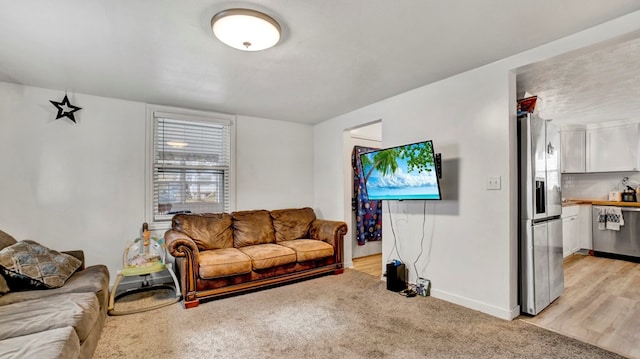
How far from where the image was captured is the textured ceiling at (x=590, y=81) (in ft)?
7.92

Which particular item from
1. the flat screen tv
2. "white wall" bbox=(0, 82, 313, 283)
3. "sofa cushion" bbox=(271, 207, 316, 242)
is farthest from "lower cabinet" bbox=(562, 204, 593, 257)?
"white wall" bbox=(0, 82, 313, 283)

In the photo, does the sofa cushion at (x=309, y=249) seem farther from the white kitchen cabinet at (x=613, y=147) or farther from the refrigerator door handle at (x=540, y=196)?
the white kitchen cabinet at (x=613, y=147)

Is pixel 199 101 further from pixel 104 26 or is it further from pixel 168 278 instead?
pixel 168 278

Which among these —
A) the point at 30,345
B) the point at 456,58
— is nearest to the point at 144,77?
the point at 30,345

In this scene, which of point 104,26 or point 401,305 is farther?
point 401,305

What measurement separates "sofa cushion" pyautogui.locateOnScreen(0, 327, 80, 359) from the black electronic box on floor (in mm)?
2739

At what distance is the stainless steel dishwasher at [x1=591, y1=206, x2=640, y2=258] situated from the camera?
452 cm

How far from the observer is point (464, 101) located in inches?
113

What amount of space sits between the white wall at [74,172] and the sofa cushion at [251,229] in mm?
1169

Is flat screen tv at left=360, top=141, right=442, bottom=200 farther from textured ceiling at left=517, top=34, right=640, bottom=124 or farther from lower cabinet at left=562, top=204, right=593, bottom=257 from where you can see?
lower cabinet at left=562, top=204, right=593, bottom=257

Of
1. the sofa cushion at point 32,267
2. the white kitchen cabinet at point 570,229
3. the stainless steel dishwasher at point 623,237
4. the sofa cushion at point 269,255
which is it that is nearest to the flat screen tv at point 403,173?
the sofa cushion at point 269,255

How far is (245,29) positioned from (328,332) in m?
2.37

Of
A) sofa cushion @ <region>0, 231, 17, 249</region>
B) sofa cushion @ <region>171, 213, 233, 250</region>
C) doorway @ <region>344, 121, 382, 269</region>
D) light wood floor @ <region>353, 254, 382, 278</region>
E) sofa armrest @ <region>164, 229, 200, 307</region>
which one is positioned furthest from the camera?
doorway @ <region>344, 121, 382, 269</region>

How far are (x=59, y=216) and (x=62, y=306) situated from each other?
1.94 meters
